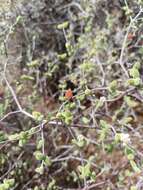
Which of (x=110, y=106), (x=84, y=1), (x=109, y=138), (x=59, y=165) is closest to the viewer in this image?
(x=109, y=138)

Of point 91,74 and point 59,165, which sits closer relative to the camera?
point 59,165

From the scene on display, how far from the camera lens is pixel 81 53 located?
2076mm

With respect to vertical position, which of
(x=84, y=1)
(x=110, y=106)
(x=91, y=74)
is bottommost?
(x=110, y=106)

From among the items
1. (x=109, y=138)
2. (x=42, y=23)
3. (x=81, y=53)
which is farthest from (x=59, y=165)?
(x=42, y=23)

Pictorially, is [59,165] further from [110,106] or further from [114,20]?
[114,20]

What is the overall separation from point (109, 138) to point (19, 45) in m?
0.77

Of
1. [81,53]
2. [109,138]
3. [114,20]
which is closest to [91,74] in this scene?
[81,53]

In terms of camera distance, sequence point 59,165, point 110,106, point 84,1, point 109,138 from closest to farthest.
Result: 1. point 109,138
2. point 59,165
3. point 84,1
4. point 110,106

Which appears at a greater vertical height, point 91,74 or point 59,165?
point 91,74

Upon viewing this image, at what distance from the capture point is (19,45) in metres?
1.99

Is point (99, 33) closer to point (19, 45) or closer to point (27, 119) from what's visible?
point (19, 45)

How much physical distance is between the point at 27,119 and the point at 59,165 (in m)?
0.24

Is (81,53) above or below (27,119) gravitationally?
above

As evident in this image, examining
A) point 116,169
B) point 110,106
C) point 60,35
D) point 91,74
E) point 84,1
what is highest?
point 84,1
